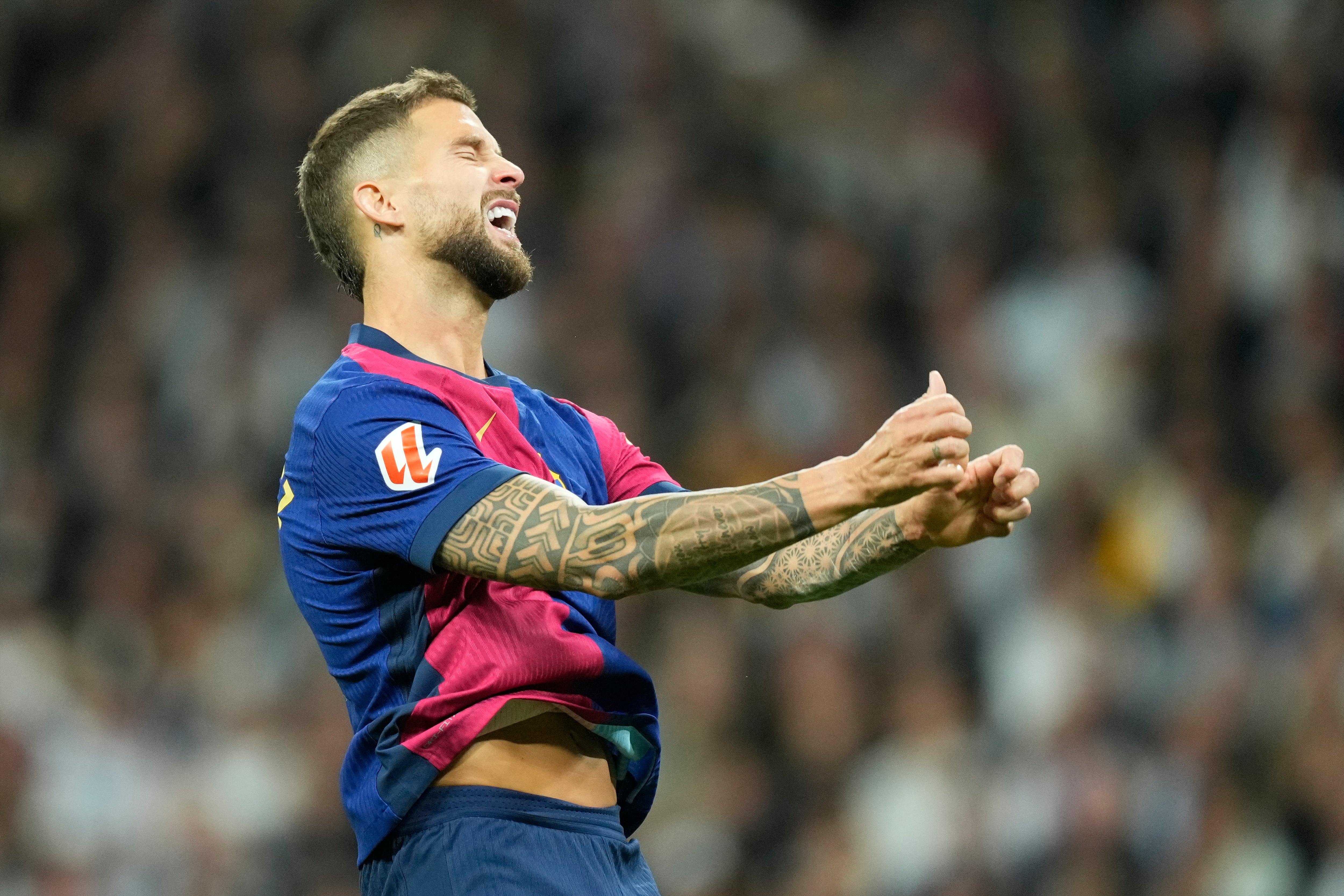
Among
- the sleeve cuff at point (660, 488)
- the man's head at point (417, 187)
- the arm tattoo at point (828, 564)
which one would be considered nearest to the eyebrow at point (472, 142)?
the man's head at point (417, 187)

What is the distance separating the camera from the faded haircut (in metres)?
3.33

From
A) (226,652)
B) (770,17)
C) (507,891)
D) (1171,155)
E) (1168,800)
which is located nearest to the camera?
(507,891)

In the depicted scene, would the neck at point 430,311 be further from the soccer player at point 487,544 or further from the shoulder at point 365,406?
the shoulder at point 365,406

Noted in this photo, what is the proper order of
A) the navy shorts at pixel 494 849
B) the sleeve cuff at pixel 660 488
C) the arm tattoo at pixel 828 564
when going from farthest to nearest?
the sleeve cuff at pixel 660 488 → the arm tattoo at pixel 828 564 → the navy shorts at pixel 494 849

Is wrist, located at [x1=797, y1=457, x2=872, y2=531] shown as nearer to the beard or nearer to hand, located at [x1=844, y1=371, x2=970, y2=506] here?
hand, located at [x1=844, y1=371, x2=970, y2=506]

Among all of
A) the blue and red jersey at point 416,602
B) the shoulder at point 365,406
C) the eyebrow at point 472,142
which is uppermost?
the eyebrow at point 472,142

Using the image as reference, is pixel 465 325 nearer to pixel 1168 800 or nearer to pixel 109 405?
pixel 1168 800

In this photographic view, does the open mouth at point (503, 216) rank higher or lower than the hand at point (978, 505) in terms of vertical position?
higher

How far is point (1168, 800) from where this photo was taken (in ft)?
19.9

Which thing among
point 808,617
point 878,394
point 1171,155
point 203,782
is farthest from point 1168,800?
point 203,782

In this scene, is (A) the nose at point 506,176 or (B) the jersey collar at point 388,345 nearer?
(B) the jersey collar at point 388,345

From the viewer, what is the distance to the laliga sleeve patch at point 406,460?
279 centimetres

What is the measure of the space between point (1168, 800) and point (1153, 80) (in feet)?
12.0

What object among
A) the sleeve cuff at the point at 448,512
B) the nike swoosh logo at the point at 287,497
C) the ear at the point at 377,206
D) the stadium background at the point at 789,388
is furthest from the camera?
the stadium background at the point at 789,388
